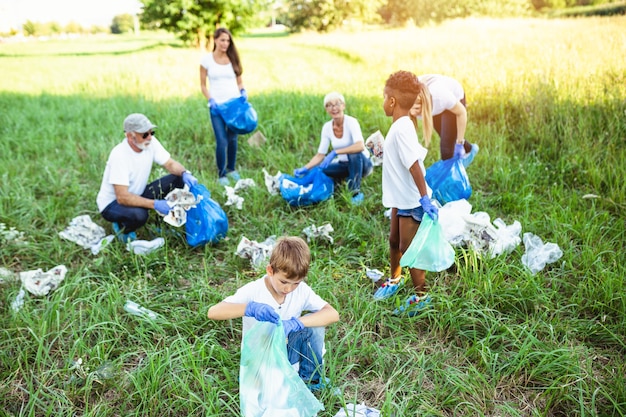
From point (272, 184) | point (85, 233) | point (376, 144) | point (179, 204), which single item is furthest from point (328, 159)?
point (85, 233)

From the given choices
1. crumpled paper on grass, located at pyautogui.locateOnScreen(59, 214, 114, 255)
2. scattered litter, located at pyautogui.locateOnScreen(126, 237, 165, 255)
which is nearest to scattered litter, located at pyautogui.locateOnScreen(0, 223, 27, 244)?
crumpled paper on grass, located at pyautogui.locateOnScreen(59, 214, 114, 255)

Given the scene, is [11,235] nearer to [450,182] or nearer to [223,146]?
[223,146]

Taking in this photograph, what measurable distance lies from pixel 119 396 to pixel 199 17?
18.9 meters

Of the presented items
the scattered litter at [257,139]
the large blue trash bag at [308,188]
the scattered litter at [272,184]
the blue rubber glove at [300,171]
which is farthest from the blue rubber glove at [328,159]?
the scattered litter at [257,139]

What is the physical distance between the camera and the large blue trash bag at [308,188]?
4004 millimetres

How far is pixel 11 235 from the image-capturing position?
359 cm

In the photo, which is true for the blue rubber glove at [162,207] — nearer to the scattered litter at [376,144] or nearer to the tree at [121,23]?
the scattered litter at [376,144]

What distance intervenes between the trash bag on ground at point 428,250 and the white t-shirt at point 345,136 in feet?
5.29

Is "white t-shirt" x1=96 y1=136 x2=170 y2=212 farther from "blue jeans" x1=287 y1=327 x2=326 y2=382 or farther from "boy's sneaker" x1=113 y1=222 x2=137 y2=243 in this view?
"blue jeans" x1=287 y1=327 x2=326 y2=382

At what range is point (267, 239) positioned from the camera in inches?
137

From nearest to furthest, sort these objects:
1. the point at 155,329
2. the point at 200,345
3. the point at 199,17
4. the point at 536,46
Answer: the point at 200,345
the point at 155,329
the point at 536,46
the point at 199,17

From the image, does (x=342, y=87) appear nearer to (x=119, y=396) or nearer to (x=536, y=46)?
(x=536, y=46)

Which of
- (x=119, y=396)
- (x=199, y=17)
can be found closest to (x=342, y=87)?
(x=119, y=396)

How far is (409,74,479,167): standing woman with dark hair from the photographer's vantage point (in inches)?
140
